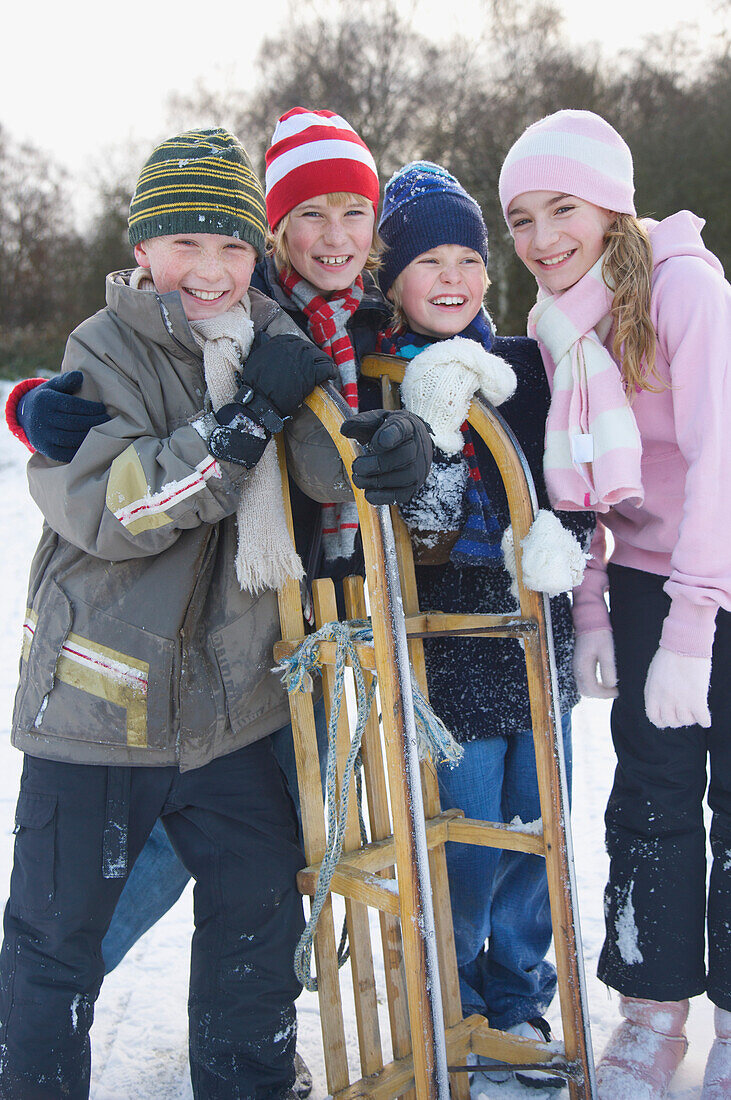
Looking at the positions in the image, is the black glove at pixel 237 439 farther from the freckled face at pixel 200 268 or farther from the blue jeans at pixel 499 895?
the blue jeans at pixel 499 895

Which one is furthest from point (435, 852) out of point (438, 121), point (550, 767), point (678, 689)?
point (438, 121)

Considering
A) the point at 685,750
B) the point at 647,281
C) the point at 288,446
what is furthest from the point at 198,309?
the point at 685,750

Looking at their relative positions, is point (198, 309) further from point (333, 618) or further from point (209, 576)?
point (333, 618)

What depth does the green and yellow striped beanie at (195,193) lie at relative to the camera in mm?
1554

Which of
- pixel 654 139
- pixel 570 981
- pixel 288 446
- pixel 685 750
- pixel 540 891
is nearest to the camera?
pixel 570 981

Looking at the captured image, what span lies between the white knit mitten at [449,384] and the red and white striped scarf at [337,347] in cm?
20

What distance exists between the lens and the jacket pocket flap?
157cm

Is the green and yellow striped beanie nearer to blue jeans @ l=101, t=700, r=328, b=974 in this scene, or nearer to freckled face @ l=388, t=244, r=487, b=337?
freckled face @ l=388, t=244, r=487, b=337

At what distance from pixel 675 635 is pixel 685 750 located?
12.8 inches

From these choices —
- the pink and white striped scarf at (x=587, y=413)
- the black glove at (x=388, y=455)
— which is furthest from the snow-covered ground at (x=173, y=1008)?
the black glove at (x=388, y=455)

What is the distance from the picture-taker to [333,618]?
1.67m

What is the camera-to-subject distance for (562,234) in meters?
1.77

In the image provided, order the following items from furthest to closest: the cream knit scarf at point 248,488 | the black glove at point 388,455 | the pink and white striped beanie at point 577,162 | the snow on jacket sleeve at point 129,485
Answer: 1. the pink and white striped beanie at point 577,162
2. the cream knit scarf at point 248,488
3. the snow on jacket sleeve at point 129,485
4. the black glove at point 388,455

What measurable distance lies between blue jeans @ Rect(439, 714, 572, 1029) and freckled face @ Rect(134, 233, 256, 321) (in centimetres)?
108
